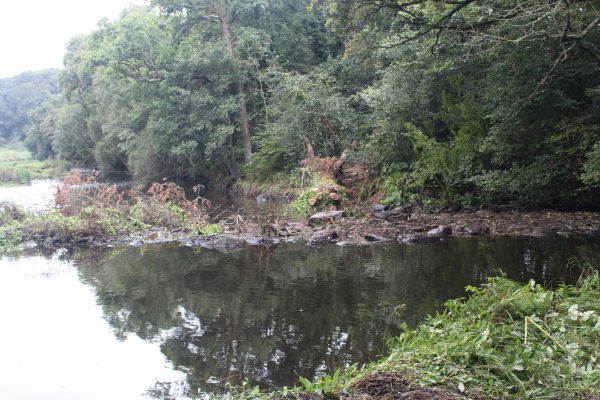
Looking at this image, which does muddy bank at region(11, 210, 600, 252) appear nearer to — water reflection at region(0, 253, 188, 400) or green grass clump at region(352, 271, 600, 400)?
water reflection at region(0, 253, 188, 400)

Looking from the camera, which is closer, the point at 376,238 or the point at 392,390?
the point at 392,390

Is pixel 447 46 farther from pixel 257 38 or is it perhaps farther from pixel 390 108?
pixel 257 38

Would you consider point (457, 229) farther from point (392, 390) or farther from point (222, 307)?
point (392, 390)

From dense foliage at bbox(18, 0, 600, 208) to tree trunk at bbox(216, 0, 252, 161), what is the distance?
9cm

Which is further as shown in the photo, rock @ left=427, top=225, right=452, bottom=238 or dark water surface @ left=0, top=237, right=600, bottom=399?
rock @ left=427, top=225, right=452, bottom=238

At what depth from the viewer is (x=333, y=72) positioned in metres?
24.8

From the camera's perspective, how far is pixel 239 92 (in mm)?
28219

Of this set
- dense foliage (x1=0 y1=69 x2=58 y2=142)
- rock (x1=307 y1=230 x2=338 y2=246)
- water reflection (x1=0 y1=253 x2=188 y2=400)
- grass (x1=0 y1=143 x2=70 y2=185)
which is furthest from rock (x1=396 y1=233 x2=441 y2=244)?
dense foliage (x1=0 y1=69 x2=58 y2=142)

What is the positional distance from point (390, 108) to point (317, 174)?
3.83 m

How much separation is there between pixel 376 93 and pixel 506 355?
14710 millimetres

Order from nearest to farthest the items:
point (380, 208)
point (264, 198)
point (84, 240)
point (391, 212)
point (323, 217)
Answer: point (84, 240) < point (391, 212) < point (323, 217) < point (380, 208) < point (264, 198)

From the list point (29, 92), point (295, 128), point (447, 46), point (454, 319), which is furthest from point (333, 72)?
point (29, 92)

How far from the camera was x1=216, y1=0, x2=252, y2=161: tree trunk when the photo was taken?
27.4 metres

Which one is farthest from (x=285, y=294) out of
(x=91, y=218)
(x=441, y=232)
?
(x=91, y=218)
